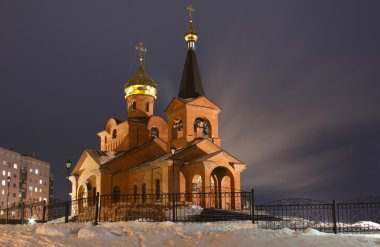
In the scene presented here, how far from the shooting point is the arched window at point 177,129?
34406mm

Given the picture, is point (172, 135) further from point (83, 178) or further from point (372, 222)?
point (372, 222)

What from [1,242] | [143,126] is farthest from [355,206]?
[143,126]

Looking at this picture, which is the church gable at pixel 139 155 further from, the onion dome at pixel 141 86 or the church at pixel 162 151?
the onion dome at pixel 141 86

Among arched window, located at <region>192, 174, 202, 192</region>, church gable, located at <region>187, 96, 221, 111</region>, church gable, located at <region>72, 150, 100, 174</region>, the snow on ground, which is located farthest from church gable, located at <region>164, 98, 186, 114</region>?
the snow on ground

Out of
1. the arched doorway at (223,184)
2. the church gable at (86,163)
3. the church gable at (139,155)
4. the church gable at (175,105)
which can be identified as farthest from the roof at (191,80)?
the church gable at (86,163)

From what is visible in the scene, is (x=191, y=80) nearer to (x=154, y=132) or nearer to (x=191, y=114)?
(x=191, y=114)

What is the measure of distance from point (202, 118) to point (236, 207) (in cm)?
747

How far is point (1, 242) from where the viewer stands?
490 inches

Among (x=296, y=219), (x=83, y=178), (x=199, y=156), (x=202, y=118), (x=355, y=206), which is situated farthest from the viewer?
(x=83, y=178)

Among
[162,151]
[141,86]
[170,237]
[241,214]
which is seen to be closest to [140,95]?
[141,86]

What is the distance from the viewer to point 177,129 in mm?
34531

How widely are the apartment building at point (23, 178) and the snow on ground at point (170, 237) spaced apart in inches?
2418

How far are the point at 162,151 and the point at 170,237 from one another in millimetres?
23080

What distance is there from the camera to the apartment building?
2873 inches
